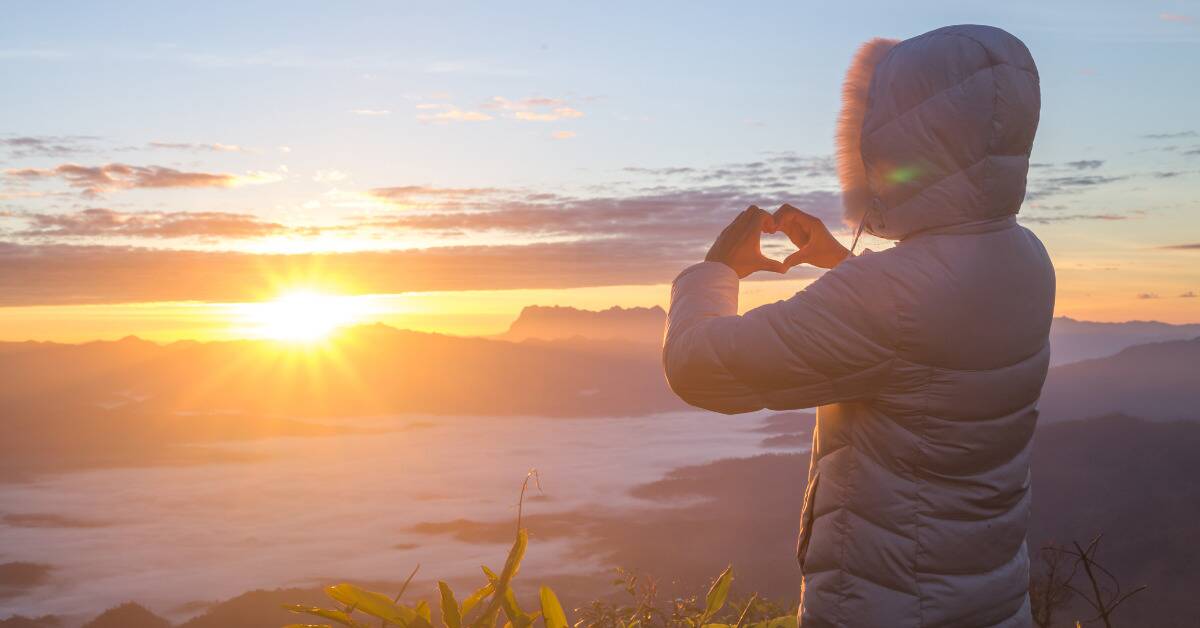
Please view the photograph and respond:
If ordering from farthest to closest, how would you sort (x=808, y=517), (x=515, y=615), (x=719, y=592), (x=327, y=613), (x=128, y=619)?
(x=128, y=619) → (x=719, y=592) → (x=808, y=517) → (x=515, y=615) → (x=327, y=613)

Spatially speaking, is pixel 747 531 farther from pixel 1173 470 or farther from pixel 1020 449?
pixel 1020 449

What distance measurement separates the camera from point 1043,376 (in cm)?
230

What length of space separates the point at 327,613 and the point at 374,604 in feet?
0.37

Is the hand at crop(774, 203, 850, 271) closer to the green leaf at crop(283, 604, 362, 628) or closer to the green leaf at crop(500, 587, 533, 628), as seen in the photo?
the green leaf at crop(500, 587, 533, 628)

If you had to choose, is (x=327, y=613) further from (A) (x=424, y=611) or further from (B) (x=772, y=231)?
(B) (x=772, y=231)

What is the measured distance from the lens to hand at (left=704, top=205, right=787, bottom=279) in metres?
2.30

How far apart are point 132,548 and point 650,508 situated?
94640 mm

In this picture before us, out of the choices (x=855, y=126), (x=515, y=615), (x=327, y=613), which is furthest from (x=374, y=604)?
(x=855, y=126)

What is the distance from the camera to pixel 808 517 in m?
2.36

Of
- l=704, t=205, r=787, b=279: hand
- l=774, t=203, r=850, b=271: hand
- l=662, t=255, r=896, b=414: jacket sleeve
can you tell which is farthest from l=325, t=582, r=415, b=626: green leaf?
l=774, t=203, r=850, b=271: hand

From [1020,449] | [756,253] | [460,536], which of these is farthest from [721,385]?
[460,536]

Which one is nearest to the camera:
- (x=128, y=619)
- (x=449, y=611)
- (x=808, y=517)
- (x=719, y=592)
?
(x=449, y=611)

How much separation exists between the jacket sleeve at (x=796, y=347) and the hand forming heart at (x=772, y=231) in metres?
0.20

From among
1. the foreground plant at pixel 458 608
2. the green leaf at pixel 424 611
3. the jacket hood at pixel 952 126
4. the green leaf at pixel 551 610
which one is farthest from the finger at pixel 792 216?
the green leaf at pixel 424 611
